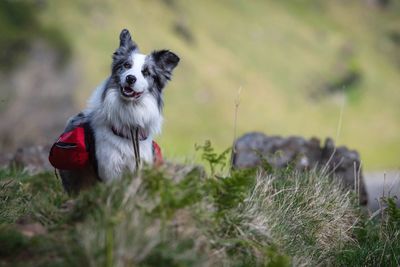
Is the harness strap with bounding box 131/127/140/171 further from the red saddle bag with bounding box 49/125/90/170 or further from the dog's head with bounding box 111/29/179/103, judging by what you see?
the red saddle bag with bounding box 49/125/90/170

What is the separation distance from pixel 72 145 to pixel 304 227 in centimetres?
244

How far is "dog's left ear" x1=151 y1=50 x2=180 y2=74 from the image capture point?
7660 mm

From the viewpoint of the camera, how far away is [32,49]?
1154 inches

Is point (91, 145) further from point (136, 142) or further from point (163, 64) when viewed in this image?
point (163, 64)

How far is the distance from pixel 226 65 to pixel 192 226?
4457 cm

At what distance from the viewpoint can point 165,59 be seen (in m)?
7.76

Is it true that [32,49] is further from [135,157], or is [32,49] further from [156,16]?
[135,157]

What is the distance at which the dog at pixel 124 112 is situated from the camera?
7340 mm

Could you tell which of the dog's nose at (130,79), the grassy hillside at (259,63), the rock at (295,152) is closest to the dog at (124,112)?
the dog's nose at (130,79)

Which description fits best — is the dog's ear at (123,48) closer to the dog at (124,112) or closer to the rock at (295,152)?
the dog at (124,112)

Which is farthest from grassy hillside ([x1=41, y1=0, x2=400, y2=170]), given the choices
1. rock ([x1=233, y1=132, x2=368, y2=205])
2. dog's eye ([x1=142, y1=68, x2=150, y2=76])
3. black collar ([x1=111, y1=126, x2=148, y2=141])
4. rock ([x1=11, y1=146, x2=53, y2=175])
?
dog's eye ([x1=142, y1=68, x2=150, y2=76])

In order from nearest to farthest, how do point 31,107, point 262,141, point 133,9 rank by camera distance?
point 262,141 < point 31,107 < point 133,9

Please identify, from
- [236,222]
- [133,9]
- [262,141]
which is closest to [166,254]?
[236,222]

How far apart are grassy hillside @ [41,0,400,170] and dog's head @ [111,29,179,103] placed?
26290 mm
